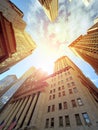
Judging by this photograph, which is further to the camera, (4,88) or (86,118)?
(4,88)

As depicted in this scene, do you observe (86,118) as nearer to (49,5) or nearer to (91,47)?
(91,47)

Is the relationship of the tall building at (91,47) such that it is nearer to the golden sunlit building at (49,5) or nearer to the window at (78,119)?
the golden sunlit building at (49,5)

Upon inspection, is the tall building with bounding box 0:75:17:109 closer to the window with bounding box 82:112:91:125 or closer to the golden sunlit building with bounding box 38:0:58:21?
the golden sunlit building with bounding box 38:0:58:21

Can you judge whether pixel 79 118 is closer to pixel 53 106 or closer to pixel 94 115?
pixel 94 115

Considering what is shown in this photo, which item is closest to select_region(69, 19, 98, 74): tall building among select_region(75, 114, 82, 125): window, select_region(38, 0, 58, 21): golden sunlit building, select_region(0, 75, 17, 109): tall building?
select_region(38, 0, 58, 21): golden sunlit building

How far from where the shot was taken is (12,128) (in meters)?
43.7

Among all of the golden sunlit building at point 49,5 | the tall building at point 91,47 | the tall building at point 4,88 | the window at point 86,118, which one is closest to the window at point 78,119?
the window at point 86,118

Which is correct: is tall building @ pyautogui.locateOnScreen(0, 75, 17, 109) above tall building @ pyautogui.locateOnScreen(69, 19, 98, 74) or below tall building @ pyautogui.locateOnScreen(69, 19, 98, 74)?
below

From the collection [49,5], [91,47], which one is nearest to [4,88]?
[91,47]

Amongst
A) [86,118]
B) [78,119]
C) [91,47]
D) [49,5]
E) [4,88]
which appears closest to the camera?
[86,118]

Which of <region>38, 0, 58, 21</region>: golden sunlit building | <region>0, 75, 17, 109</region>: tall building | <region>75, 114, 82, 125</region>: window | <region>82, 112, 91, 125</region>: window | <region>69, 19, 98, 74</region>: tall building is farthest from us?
<region>0, 75, 17, 109</region>: tall building

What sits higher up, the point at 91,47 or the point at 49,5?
the point at 49,5

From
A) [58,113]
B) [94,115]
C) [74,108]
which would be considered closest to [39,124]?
[58,113]

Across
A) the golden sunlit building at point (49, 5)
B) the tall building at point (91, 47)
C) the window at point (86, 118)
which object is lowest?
the window at point (86, 118)
